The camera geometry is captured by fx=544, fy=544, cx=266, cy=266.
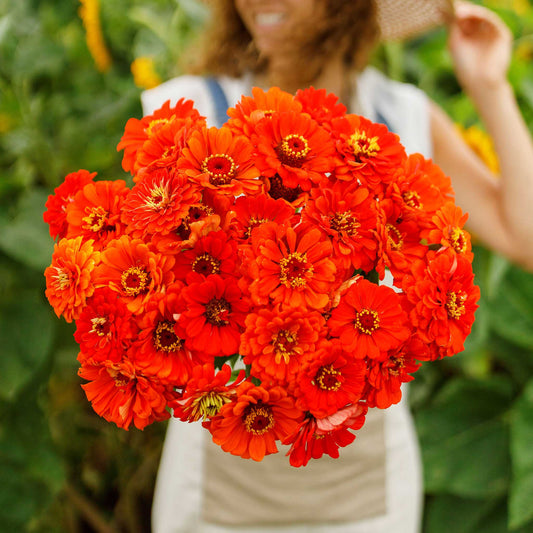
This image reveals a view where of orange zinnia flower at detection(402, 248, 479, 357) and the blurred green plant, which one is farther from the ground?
orange zinnia flower at detection(402, 248, 479, 357)

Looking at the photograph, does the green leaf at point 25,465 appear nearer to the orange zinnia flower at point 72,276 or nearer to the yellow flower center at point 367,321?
the orange zinnia flower at point 72,276

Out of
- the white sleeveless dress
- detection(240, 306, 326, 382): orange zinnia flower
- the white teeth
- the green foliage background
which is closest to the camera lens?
detection(240, 306, 326, 382): orange zinnia flower

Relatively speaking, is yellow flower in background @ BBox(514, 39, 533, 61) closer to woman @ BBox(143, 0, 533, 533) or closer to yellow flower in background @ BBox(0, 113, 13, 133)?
woman @ BBox(143, 0, 533, 533)

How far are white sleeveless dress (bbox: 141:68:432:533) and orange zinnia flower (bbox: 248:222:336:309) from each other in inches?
15.5

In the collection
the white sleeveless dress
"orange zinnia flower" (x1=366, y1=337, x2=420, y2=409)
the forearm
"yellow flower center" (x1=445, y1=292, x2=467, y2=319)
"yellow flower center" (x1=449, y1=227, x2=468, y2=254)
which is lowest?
the white sleeveless dress

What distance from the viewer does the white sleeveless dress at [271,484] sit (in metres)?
0.69

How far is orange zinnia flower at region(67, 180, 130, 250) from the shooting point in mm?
375

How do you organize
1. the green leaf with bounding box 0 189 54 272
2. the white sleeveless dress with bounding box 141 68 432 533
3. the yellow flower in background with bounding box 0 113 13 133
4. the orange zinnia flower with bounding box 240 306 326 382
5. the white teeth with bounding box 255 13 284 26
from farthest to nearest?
the yellow flower in background with bounding box 0 113 13 133
the green leaf with bounding box 0 189 54 272
the white sleeveless dress with bounding box 141 68 432 533
the white teeth with bounding box 255 13 284 26
the orange zinnia flower with bounding box 240 306 326 382

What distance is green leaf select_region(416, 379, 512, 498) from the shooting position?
1.08 m

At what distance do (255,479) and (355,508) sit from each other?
0.15 metres

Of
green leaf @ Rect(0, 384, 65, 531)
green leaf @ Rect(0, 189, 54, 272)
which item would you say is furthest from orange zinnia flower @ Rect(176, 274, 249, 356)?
green leaf @ Rect(0, 384, 65, 531)

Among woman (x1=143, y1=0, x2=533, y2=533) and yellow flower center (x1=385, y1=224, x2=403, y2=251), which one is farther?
woman (x1=143, y1=0, x2=533, y2=533)

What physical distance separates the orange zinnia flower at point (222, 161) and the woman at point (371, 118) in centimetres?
28

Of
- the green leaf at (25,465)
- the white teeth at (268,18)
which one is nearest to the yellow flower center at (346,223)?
the white teeth at (268,18)
